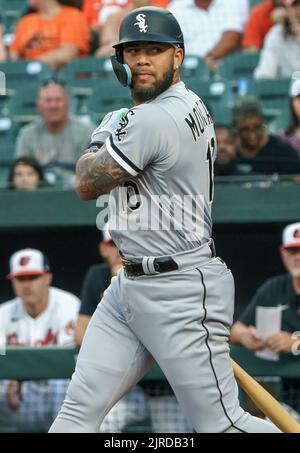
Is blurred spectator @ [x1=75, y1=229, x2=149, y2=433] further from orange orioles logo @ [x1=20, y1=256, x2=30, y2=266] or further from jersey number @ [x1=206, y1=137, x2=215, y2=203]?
jersey number @ [x1=206, y1=137, x2=215, y2=203]

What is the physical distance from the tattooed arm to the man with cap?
6.87 ft

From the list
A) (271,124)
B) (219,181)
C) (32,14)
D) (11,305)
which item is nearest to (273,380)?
(219,181)

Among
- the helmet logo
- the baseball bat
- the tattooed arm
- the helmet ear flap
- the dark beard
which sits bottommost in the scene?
the baseball bat

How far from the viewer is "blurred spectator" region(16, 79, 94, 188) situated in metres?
7.44

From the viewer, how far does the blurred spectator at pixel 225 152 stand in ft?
22.3

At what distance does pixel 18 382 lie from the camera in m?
6.17

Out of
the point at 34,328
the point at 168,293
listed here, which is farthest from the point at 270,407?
the point at 34,328

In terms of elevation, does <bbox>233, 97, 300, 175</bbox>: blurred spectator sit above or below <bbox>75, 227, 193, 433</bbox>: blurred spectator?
above

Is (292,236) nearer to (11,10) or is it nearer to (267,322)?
(267,322)

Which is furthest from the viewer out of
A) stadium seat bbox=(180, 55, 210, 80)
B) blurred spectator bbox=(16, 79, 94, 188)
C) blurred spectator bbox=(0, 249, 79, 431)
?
stadium seat bbox=(180, 55, 210, 80)

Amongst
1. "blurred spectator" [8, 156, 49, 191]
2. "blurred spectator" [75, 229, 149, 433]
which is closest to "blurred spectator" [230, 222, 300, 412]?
"blurred spectator" [75, 229, 149, 433]

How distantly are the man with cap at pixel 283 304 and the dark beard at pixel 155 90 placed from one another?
219 cm

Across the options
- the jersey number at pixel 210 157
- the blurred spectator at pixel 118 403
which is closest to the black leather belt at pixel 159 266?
the jersey number at pixel 210 157

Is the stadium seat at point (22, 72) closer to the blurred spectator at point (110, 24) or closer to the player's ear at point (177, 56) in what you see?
the blurred spectator at point (110, 24)
